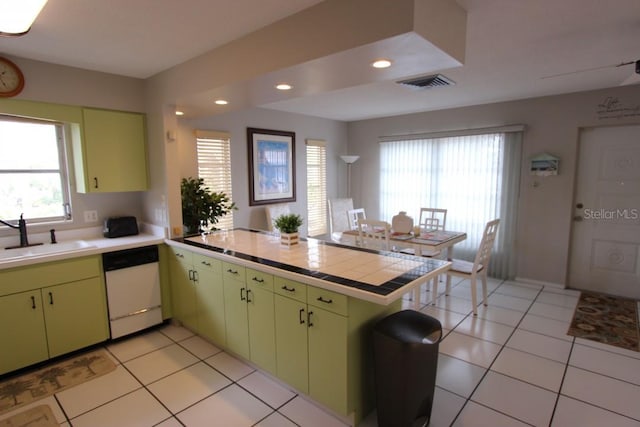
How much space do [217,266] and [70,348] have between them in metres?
1.43

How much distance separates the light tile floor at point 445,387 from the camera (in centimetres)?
214

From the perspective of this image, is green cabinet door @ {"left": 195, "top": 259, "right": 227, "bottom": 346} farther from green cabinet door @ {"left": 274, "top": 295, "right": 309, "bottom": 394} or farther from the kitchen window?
the kitchen window

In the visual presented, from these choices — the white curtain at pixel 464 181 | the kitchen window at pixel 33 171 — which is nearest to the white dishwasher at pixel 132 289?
the kitchen window at pixel 33 171

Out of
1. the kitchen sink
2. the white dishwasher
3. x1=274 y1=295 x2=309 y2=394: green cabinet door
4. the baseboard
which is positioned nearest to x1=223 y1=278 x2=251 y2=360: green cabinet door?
x1=274 y1=295 x2=309 y2=394: green cabinet door

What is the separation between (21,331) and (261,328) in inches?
73.4

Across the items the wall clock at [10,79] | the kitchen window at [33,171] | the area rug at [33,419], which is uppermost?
the wall clock at [10,79]

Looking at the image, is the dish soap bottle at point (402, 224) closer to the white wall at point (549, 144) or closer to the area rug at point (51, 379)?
the white wall at point (549, 144)

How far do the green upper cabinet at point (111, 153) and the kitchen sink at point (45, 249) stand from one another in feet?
1.64

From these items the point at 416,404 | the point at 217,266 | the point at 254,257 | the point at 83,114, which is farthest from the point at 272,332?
the point at 83,114

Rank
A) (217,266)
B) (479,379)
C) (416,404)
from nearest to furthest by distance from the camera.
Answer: (416,404), (479,379), (217,266)

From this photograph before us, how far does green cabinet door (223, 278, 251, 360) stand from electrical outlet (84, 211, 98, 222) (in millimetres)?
1710

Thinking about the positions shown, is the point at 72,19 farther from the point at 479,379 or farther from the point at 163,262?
the point at 479,379

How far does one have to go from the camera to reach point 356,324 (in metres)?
1.97

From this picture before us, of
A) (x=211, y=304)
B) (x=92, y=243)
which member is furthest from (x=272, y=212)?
(x=92, y=243)
